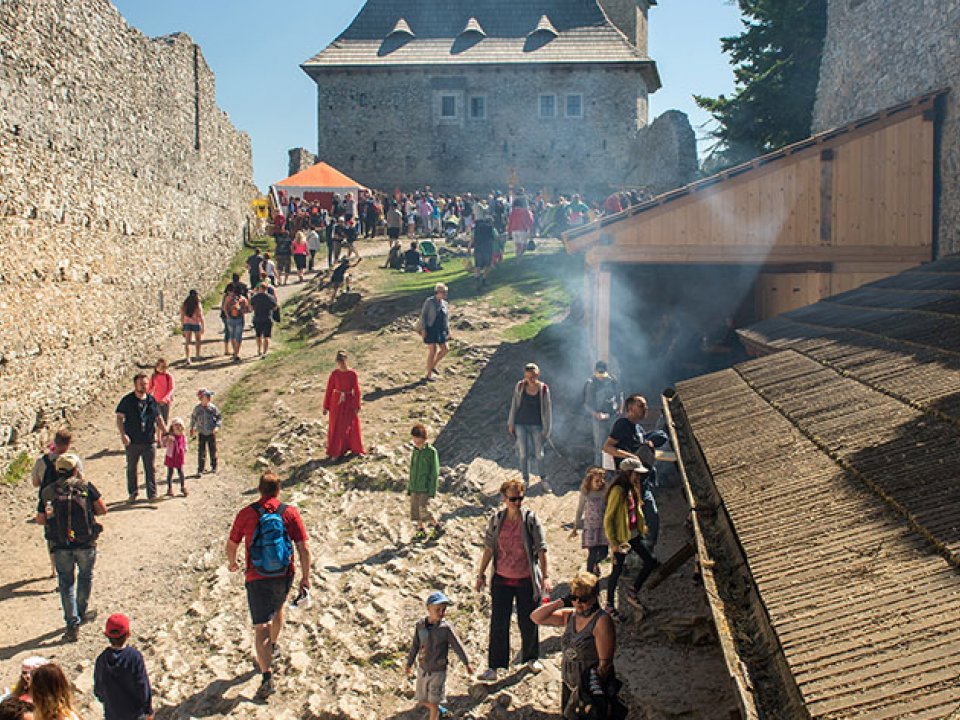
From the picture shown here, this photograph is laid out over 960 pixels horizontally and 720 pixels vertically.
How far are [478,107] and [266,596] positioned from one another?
4321 centimetres

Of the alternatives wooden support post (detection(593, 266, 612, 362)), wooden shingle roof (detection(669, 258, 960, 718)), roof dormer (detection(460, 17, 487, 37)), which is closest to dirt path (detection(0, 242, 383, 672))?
wooden support post (detection(593, 266, 612, 362))

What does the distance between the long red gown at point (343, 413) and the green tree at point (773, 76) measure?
61.0 feet

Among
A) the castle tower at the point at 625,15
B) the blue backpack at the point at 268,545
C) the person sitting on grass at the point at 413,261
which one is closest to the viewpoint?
the blue backpack at the point at 268,545

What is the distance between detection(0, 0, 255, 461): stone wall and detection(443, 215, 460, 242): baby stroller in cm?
1109

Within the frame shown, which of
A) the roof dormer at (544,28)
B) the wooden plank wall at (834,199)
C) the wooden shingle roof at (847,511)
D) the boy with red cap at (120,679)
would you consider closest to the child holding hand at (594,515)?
the wooden shingle roof at (847,511)

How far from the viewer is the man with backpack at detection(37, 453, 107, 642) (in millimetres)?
9680

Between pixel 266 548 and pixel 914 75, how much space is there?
1358cm

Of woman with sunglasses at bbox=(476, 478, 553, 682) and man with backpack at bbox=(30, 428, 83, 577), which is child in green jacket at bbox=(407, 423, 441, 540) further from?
man with backpack at bbox=(30, 428, 83, 577)

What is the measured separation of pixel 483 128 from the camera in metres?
49.2

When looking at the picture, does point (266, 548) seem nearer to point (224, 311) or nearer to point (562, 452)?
point (562, 452)

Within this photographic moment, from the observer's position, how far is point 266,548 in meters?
8.23

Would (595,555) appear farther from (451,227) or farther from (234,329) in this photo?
(451,227)

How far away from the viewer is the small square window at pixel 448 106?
49250 mm

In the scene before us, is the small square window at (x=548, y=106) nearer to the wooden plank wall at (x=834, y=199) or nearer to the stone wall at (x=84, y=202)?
the stone wall at (x=84, y=202)
